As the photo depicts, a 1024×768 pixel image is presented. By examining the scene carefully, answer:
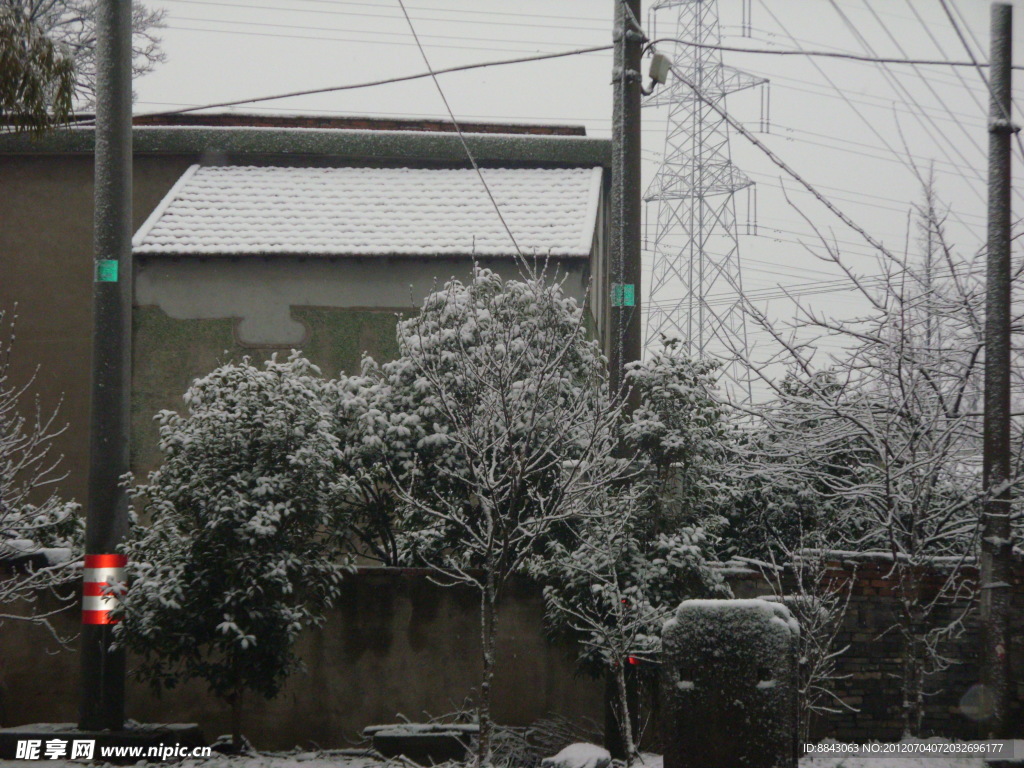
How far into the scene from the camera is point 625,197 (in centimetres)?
923

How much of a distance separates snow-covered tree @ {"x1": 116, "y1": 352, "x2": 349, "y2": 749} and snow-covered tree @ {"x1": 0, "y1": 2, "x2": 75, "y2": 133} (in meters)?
2.72

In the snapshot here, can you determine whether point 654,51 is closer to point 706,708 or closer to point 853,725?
point 706,708

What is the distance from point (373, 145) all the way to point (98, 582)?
1115 cm

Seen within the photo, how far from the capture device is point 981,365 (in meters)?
10.6

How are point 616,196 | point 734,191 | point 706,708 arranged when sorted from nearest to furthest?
point 706,708 < point 616,196 < point 734,191

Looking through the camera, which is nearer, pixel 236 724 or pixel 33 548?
pixel 236 724

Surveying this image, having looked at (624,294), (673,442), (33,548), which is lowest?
(33,548)

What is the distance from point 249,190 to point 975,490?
38.5ft

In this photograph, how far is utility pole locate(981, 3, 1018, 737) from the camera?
8008mm

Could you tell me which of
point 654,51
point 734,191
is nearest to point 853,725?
point 654,51

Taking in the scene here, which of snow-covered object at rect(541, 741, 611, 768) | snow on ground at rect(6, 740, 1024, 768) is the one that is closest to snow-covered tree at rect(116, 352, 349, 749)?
snow on ground at rect(6, 740, 1024, 768)

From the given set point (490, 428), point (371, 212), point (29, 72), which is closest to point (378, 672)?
point (490, 428)

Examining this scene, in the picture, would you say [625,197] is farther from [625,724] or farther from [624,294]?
[625,724]

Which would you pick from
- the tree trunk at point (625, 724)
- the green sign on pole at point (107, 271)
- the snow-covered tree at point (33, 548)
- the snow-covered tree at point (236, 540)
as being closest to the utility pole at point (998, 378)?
the tree trunk at point (625, 724)
